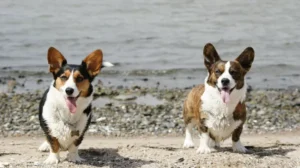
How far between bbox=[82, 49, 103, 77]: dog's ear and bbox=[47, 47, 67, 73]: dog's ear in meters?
0.22

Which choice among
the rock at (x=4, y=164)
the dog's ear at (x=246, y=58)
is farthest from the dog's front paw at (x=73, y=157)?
the dog's ear at (x=246, y=58)

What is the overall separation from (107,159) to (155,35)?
13545mm

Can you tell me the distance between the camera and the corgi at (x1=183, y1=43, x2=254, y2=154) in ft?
24.7

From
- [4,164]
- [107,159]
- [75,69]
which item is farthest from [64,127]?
[107,159]

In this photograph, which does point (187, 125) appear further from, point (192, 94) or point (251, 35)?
point (251, 35)

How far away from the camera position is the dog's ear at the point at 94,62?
284 inches

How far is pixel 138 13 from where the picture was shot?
2547 centimetres

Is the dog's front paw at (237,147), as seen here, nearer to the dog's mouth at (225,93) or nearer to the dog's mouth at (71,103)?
the dog's mouth at (225,93)

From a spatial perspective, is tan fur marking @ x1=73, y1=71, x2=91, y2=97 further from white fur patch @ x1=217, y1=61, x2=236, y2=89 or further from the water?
the water

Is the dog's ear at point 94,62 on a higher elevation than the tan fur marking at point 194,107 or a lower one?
higher

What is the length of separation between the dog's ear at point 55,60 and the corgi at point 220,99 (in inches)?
61.6

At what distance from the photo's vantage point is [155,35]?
2122 cm

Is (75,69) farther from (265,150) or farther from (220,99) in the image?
(265,150)

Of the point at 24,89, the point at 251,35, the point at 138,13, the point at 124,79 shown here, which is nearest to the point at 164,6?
the point at 138,13
